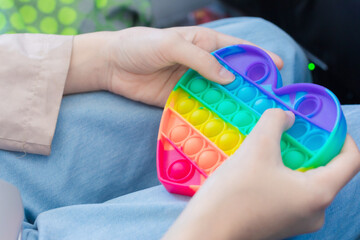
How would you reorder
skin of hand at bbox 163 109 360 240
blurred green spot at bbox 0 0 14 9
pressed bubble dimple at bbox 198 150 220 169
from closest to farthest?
skin of hand at bbox 163 109 360 240 < pressed bubble dimple at bbox 198 150 220 169 < blurred green spot at bbox 0 0 14 9

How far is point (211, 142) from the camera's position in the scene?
49cm

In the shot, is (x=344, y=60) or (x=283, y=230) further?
(x=344, y=60)


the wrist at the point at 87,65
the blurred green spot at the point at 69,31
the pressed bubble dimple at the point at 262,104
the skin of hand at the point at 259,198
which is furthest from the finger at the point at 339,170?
the blurred green spot at the point at 69,31

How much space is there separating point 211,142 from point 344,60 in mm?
414

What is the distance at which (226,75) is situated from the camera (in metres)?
0.52

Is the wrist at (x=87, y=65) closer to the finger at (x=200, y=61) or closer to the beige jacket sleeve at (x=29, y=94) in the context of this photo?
the beige jacket sleeve at (x=29, y=94)

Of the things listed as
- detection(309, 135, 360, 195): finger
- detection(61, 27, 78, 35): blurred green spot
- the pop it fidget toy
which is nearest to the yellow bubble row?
the pop it fidget toy

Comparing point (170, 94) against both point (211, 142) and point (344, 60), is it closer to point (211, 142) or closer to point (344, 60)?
point (211, 142)

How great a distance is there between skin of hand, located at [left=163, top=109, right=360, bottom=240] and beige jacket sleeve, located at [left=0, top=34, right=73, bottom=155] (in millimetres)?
258

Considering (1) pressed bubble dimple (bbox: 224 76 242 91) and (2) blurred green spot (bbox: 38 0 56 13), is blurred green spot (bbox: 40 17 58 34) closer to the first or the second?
(2) blurred green spot (bbox: 38 0 56 13)

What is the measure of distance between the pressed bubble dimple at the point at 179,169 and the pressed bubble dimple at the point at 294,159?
121 mm

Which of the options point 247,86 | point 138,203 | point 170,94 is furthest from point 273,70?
point 138,203

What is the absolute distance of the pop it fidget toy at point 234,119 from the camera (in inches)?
17.1

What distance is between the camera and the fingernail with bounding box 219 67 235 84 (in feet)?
1.69
